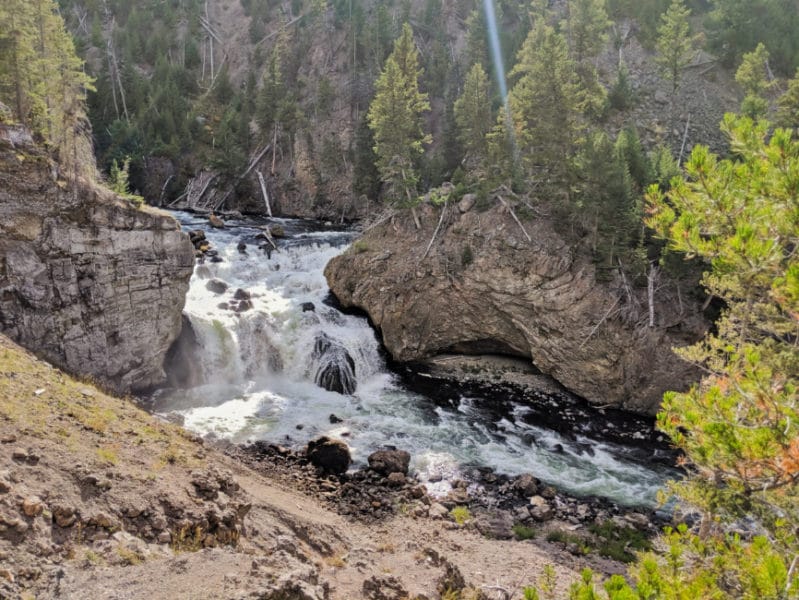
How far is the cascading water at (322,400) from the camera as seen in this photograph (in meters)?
18.2

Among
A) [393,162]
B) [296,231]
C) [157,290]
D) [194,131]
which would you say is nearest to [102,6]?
[194,131]

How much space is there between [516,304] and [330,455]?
515 inches

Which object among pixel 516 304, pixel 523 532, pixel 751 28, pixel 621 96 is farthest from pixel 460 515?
pixel 751 28

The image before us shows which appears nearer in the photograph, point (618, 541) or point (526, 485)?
point (618, 541)

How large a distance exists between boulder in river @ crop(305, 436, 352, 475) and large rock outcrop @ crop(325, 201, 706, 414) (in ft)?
33.0

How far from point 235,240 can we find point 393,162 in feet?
41.8

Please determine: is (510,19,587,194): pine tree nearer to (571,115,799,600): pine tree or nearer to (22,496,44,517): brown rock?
(571,115,799,600): pine tree

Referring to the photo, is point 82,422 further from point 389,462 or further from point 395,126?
point 395,126

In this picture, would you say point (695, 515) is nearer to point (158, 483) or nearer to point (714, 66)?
point (158, 483)

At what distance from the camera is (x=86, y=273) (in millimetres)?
17219

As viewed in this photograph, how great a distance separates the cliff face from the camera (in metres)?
15.4

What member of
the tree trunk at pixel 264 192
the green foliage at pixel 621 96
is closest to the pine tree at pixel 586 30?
the green foliage at pixel 621 96

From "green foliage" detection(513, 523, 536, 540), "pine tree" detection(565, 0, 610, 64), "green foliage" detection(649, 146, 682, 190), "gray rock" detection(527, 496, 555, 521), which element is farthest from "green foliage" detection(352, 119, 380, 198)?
"green foliage" detection(513, 523, 536, 540)

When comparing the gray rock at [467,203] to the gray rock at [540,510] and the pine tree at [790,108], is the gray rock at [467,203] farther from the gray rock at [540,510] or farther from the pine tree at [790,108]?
the pine tree at [790,108]
